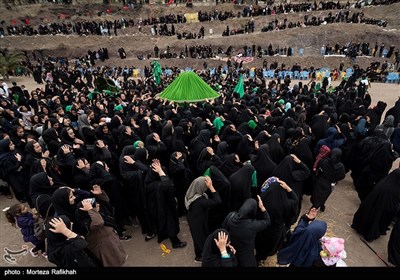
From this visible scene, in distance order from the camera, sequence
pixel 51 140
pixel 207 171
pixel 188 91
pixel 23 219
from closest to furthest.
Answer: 1. pixel 23 219
2. pixel 207 171
3. pixel 51 140
4. pixel 188 91

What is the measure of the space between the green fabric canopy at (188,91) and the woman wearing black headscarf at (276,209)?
194 inches

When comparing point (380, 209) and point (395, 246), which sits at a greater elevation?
point (380, 209)

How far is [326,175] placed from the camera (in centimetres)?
476

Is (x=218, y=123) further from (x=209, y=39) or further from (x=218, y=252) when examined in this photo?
(x=209, y=39)

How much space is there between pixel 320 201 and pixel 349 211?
2.54 ft

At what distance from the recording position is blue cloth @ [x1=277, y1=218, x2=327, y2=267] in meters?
2.98

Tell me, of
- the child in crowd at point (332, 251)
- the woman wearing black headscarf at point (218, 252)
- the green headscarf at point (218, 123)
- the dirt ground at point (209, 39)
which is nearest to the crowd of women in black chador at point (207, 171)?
the green headscarf at point (218, 123)

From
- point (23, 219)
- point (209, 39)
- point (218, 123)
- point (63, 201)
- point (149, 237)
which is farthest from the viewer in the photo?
point (209, 39)

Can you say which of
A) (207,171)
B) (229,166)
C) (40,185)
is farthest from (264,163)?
(40,185)

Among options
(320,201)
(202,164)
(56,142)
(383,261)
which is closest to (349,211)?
(320,201)

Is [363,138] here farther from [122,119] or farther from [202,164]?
[122,119]

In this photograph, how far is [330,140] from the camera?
5781 mm

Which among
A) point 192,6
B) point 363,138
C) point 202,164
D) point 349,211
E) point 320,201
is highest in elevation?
point 192,6

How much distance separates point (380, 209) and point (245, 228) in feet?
9.10
